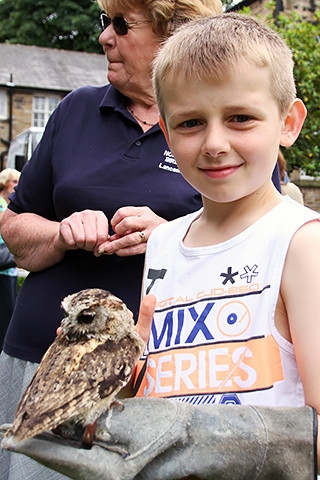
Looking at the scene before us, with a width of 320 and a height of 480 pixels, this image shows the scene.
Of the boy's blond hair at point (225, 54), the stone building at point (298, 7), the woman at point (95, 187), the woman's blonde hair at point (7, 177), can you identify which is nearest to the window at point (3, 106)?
the stone building at point (298, 7)

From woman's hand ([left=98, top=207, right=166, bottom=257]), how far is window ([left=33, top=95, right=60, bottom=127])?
121 feet

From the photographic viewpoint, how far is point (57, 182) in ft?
9.45

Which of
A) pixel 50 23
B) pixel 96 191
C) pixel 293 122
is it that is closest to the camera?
pixel 293 122

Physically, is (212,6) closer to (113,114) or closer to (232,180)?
(113,114)

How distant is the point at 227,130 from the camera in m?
1.78

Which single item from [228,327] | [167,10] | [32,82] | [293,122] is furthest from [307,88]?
[32,82]

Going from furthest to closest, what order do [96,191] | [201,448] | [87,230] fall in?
[96,191] → [87,230] → [201,448]

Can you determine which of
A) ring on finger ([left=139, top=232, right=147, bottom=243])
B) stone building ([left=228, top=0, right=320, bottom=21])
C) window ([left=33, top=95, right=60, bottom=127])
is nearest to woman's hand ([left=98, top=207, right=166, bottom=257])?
ring on finger ([left=139, top=232, right=147, bottom=243])

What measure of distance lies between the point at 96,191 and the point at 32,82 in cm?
3610

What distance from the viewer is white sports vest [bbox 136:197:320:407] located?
1.66 m

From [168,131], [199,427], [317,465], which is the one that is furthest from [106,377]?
[168,131]

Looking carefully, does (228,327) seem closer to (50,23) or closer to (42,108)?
(42,108)

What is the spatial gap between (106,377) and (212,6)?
2025 millimetres

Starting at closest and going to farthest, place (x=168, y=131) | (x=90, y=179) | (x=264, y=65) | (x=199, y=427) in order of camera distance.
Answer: (x=199, y=427) → (x=264, y=65) → (x=168, y=131) → (x=90, y=179)
